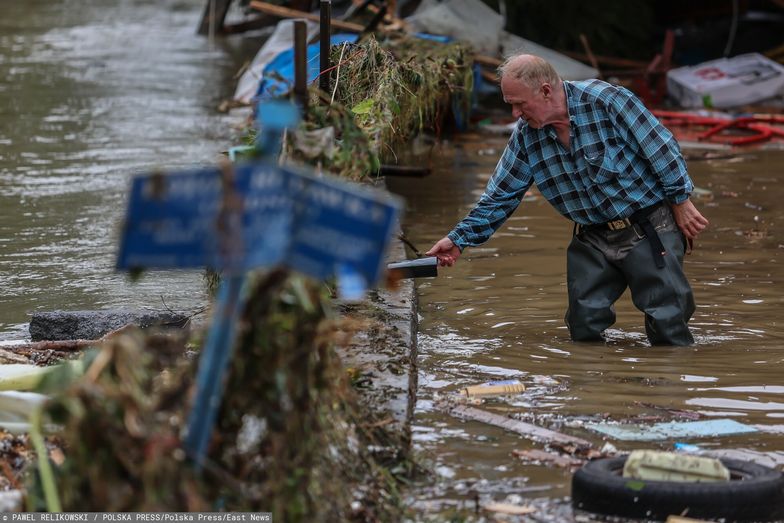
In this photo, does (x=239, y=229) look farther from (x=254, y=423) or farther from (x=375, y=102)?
(x=375, y=102)

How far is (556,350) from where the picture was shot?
7059 millimetres

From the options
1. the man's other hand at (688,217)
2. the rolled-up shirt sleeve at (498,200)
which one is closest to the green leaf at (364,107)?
the rolled-up shirt sleeve at (498,200)

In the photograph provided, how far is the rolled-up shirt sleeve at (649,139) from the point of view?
6.67 meters

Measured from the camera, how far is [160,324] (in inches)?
279

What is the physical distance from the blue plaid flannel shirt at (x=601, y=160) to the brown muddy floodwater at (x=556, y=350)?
0.74 meters

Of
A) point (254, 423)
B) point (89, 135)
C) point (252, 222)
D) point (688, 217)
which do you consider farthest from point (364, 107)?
point (89, 135)

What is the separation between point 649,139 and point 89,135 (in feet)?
28.5

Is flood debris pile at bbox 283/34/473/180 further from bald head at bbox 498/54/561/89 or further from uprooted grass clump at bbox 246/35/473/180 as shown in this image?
bald head at bbox 498/54/561/89

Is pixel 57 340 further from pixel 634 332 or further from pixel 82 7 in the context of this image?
pixel 82 7

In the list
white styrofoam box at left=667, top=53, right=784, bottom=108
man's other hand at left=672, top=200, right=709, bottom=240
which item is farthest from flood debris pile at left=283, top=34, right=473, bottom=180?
white styrofoam box at left=667, top=53, right=784, bottom=108

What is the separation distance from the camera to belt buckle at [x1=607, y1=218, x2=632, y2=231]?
22.6 feet

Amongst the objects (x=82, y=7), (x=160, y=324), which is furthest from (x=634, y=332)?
(x=82, y=7)

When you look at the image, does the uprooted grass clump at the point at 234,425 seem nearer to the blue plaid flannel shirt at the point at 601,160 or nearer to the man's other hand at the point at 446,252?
the man's other hand at the point at 446,252

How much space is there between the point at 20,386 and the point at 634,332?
11.7 feet
